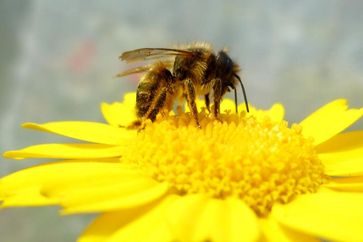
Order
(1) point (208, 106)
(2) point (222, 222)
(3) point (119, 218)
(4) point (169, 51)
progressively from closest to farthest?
1. (2) point (222, 222)
2. (3) point (119, 218)
3. (4) point (169, 51)
4. (1) point (208, 106)

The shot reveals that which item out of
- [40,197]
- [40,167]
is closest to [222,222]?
[40,197]

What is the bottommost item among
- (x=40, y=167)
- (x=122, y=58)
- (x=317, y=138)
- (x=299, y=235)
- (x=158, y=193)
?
(x=299, y=235)

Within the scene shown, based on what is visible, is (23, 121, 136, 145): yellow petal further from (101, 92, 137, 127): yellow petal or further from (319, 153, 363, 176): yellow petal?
(319, 153, 363, 176): yellow petal

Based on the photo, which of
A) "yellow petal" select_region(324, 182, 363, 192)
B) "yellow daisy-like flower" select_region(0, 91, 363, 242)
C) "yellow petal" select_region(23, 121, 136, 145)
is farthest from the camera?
"yellow petal" select_region(23, 121, 136, 145)

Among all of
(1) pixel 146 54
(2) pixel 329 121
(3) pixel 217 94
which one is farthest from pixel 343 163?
(1) pixel 146 54

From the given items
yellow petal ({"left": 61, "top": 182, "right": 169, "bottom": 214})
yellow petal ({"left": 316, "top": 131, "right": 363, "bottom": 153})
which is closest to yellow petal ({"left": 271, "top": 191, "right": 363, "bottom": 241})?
yellow petal ({"left": 61, "top": 182, "right": 169, "bottom": 214})

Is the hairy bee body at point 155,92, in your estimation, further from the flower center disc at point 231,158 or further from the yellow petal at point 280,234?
the yellow petal at point 280,234

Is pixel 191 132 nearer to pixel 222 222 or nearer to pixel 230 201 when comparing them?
pixel 230 201
